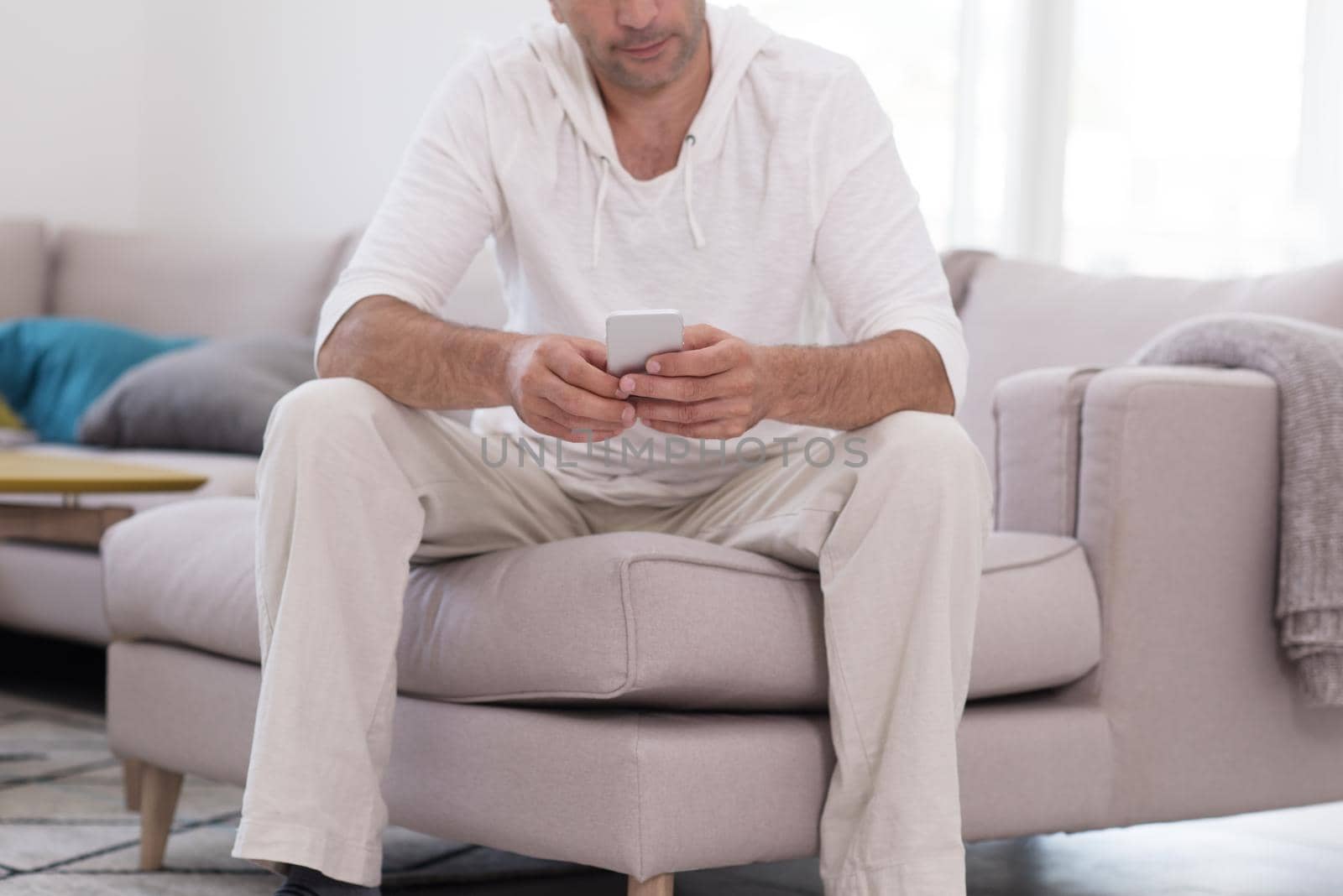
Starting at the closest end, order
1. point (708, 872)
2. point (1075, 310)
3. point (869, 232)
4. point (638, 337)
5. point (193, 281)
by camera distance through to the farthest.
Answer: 1. point (638, 337)
2. point (869, 232)
3. point (708, 872)
4. point (1075, 310)
5. point (193, 281)

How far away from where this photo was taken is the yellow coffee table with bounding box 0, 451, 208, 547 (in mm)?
1956

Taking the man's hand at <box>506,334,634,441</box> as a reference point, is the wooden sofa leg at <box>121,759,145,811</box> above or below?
below

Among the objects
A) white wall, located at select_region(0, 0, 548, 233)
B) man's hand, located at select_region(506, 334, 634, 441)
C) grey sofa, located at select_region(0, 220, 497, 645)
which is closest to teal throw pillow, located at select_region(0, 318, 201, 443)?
grey sofa, located at select_region(0, 220, 497, 645)

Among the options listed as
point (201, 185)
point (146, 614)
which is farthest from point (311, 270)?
point (146, 614)

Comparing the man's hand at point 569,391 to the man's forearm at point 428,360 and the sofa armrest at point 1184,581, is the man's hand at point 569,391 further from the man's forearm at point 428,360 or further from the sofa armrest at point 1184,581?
the sofa armrest at point 1184,581

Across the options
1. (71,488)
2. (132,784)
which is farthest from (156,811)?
(71,488)

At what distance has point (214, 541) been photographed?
1702 mm

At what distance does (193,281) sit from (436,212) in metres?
2.16

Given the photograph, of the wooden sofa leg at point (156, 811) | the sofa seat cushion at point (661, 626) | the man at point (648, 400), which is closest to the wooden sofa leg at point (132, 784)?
the wooden sofa leg at point (156, 811)

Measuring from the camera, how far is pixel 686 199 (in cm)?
159

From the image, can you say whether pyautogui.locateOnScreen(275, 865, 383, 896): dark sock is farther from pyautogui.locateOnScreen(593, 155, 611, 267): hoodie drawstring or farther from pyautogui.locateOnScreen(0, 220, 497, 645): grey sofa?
pyautogui.locateOnScreen(0, 220, 497, 645): grey sofa

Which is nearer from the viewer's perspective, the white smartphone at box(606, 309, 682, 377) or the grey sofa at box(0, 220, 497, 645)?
the white smartphone at box(606, 309, 682, 377)

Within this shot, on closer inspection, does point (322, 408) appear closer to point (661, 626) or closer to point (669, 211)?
point (661, 626)

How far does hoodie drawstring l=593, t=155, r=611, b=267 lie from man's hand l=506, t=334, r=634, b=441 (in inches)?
10.9
